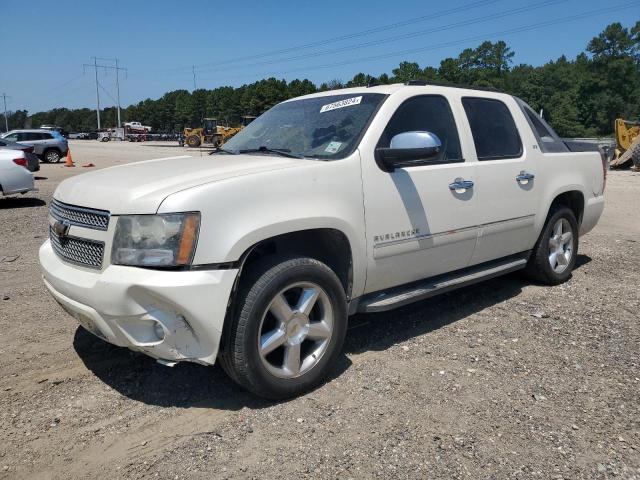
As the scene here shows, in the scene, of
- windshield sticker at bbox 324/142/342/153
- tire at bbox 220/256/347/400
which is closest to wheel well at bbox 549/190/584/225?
windshield sticker at bbox 324/142/342/153

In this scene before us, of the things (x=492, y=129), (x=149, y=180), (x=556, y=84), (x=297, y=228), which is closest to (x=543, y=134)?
(x=492, y=129)

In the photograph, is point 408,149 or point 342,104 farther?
point 342,104

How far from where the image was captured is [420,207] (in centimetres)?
379

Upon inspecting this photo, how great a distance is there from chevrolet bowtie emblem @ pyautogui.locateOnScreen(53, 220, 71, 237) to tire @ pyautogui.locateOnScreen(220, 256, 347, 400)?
1.08 metres

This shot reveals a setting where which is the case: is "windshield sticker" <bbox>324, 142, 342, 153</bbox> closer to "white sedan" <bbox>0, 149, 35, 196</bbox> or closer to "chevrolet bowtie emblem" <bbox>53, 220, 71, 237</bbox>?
"chevrolet bowtie emblem" <bbox>53, 220, 71, 237</bbox>

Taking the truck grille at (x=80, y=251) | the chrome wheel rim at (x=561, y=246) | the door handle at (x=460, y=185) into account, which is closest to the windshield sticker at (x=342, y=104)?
the door handle at (x=460, y=185)

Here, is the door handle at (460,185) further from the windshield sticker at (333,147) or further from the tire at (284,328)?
the tire at (284,328)

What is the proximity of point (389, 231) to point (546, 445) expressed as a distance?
154cm

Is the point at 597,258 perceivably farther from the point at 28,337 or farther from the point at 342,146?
the point at 28,337

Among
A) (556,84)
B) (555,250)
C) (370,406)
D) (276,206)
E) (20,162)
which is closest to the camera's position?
(276,206)

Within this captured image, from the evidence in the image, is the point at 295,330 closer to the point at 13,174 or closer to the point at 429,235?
the point at 429,235

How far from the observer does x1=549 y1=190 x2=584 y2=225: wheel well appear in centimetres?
550

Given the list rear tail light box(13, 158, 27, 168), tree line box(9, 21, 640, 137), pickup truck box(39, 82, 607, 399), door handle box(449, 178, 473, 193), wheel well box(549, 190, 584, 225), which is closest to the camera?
pickup truck box(39, 82, 607, 399)

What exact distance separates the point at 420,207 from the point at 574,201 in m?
2.71
